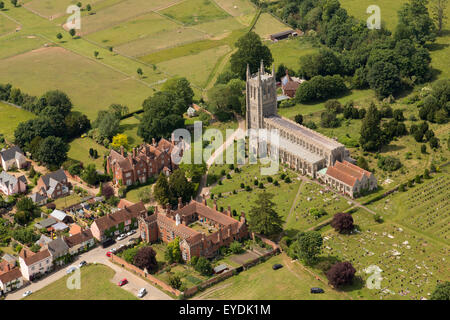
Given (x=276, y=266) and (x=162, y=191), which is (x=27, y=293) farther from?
(x=276, y=266)

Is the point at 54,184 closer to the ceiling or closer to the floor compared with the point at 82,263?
closer to the ceiling

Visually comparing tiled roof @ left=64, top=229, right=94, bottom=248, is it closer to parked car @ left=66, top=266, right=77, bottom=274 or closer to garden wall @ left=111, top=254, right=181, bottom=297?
parked car @ left=66, top=266, right=77, bottom=274

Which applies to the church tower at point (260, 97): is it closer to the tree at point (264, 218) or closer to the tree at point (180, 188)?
the tree at point (180, 188)

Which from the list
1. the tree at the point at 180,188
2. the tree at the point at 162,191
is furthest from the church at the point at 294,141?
the tree at the point at 162,191

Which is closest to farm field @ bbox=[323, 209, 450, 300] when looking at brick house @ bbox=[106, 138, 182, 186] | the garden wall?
the garden wall

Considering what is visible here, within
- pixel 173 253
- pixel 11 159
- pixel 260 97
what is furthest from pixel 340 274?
pixel 11 159
